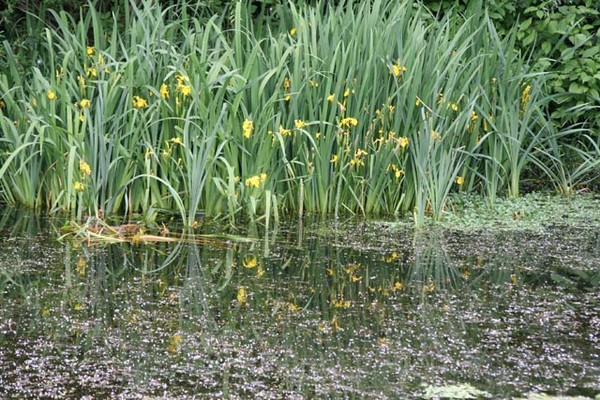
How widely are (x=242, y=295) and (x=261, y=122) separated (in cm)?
184

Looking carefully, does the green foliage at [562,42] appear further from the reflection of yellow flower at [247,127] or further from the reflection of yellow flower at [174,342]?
the reflection of yellow flower at [174,342]

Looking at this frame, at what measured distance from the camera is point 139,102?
5789 mm

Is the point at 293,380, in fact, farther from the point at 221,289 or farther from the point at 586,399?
the point at 221,289

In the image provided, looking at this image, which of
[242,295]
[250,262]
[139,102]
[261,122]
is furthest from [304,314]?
[139,102]

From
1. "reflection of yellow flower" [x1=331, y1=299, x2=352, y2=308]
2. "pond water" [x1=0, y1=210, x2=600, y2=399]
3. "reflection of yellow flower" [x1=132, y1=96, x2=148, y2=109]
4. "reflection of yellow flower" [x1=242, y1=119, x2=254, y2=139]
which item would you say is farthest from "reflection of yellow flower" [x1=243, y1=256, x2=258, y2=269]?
"reflection of yellow flower" [x1=132, y1=96, x2=148, y2=109]

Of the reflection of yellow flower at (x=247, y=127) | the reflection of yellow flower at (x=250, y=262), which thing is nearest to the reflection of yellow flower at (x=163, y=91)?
the reflection of yellow flower at (x=247, y=127)

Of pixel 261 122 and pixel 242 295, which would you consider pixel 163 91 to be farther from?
pixel 242 295

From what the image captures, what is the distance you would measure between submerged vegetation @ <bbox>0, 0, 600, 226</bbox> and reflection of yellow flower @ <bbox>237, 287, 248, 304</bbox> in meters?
1.23

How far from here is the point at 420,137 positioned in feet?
19.1

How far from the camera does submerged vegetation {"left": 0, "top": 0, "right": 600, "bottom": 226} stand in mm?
5723

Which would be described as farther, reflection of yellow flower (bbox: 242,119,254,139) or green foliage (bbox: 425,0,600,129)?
green foliage (bbox: 425,0,600,129)

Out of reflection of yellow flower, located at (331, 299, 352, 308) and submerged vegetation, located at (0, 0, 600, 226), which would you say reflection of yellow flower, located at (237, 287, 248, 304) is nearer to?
reflection of yellow flower, located at (331, 299, 352, 308)

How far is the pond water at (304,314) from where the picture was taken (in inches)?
128

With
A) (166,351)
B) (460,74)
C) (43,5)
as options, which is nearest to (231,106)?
(460,74)
